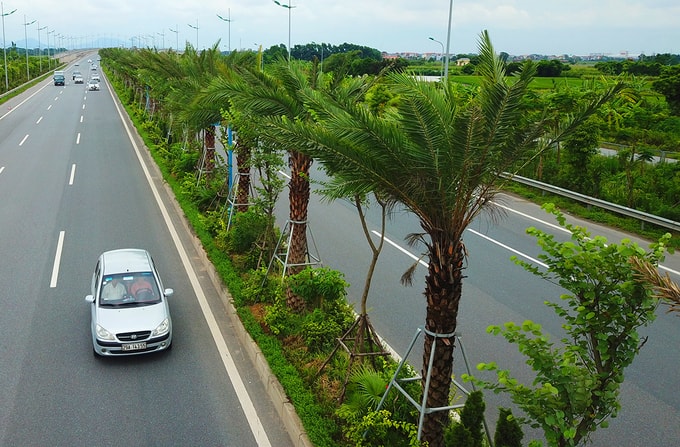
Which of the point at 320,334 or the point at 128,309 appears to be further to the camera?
the point at 128,309

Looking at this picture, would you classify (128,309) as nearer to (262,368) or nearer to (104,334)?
(104,334)

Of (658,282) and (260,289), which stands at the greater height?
(658,282)

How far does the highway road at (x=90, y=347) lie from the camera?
346 inches

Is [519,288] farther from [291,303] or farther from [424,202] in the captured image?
[424,202]

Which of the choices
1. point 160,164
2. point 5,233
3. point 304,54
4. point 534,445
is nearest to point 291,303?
point 534,445

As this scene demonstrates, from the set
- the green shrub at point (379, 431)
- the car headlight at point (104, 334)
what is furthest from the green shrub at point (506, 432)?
the car headlight at point (104, 334)

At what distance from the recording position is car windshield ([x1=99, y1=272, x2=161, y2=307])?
37.1ft

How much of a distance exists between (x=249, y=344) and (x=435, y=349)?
4625 millimetres

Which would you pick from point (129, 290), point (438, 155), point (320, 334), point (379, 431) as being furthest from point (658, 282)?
point (129, 290)

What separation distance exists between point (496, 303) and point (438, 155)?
23.4ft

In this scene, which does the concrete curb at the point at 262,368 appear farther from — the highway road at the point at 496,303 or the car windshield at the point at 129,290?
the highway road at the point at 496,303

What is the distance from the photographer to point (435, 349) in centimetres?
715

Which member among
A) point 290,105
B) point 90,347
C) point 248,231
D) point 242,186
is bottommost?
point 90,347

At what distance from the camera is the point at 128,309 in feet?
36.5
